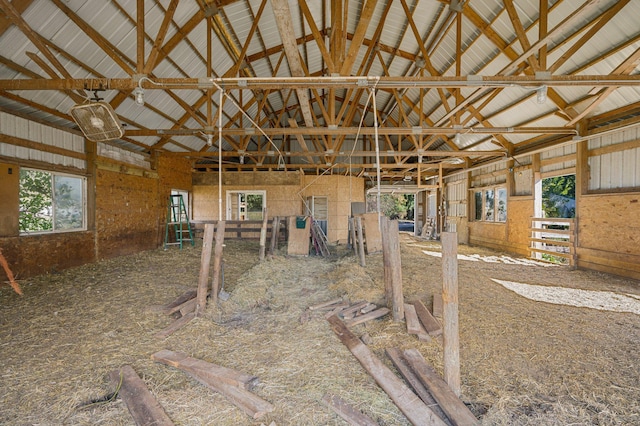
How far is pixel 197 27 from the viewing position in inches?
266

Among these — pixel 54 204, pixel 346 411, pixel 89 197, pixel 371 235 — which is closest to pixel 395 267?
pixel 346 411

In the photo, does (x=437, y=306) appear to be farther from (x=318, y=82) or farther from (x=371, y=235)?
(x=371, y=235)

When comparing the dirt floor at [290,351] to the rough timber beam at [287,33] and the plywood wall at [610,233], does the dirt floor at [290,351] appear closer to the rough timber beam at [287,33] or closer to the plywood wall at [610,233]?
the plywood wall at [610,233]

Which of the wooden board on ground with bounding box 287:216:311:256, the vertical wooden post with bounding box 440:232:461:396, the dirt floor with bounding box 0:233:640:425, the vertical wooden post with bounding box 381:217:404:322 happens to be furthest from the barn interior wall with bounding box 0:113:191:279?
the vertical wooden post with bounding box 440:232:461:396

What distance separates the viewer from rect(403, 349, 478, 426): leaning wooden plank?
223 centimetres

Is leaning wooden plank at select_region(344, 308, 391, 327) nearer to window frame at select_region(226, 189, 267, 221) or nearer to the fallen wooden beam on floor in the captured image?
the fallen wooden beam on floor

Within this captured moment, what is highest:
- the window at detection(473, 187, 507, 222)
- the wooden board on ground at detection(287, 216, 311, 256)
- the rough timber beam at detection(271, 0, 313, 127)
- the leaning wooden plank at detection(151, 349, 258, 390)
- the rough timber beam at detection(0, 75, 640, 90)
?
the rough timber beam at detection(271, 0, 313, 127)

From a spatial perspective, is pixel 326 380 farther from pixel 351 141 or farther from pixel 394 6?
pixel 351 141

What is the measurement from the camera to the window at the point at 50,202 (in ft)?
20.9

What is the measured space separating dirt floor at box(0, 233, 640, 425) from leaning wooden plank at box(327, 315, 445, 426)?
72mm

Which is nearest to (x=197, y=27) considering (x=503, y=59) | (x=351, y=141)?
(x=503, y=59)

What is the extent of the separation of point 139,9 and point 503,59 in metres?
7.48

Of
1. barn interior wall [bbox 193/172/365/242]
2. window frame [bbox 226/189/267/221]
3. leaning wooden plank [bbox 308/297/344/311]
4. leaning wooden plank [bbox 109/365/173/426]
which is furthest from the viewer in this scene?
window frame [bbox 226/189/267/221]

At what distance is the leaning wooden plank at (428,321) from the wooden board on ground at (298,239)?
510cm
